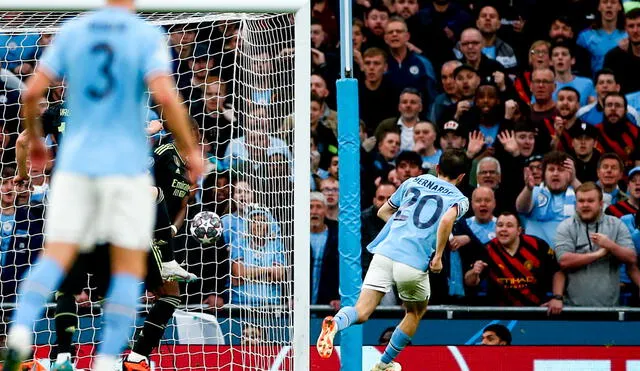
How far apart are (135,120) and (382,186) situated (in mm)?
5019

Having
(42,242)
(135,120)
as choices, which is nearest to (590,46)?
(42,242)

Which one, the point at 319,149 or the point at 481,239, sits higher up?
the point at 319,149

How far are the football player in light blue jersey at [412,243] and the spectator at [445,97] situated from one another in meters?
2.34

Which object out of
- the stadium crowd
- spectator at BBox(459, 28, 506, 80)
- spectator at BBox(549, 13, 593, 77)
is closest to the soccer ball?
the stadium crowd

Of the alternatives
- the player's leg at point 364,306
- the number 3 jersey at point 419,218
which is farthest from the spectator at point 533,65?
the player's leg at point 364,306

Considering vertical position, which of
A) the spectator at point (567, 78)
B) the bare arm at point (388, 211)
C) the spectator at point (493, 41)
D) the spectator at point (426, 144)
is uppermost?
the spectator at point (493, 41)

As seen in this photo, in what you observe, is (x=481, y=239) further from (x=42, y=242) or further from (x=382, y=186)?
(x=42, y=242)

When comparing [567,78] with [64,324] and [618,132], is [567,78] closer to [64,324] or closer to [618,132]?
[618,132]

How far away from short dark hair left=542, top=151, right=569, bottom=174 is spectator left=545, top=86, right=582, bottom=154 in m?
0.47

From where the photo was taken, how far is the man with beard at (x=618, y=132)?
1112 centimetres

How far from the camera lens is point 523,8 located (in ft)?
39.2

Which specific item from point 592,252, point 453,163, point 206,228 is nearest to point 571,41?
point 592,252

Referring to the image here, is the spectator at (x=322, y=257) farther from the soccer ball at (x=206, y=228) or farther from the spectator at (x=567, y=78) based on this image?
the spectator at (x=567, y=78)

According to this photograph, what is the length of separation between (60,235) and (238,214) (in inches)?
172
